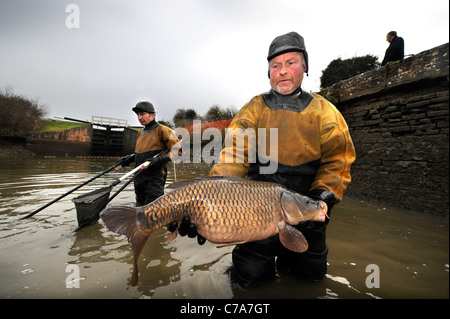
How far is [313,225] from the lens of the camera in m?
2.03

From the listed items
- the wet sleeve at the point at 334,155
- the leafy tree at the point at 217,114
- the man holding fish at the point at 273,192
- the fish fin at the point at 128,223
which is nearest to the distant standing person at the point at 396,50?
the man holding fish at the point at 273,192

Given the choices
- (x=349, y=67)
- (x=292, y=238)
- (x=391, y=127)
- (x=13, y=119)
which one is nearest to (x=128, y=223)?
(x=292, y=238)

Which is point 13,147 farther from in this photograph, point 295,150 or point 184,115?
point 295,150

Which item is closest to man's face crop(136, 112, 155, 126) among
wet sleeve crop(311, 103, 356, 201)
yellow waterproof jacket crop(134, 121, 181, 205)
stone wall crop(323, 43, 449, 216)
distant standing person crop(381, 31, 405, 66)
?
yellow waterproof jacket crop(134, 121, 181, 205)

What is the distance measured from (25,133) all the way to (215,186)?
99.8ft

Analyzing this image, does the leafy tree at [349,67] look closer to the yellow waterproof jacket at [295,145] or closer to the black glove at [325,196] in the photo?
the yellow waterproof jacket at [295,145]

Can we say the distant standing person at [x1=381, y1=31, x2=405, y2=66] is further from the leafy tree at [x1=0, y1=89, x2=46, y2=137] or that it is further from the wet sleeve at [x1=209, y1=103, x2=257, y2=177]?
the leafy tree at [x1=0, y1=89, x2=46, y2=137]

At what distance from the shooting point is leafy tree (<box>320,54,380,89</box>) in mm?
13633

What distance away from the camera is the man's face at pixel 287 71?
2.32 m

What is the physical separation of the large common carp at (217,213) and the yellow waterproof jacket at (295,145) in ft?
1.23

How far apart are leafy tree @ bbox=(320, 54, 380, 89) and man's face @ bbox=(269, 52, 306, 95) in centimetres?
1408

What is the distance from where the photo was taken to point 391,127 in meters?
5.44
